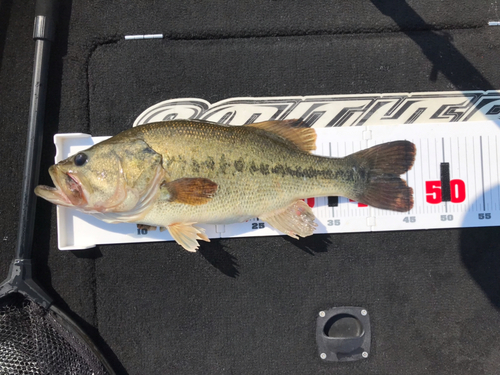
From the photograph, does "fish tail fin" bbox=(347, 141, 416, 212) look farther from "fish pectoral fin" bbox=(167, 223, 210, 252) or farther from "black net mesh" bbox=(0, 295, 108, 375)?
"black net mesh" bbox=(0, 295, 108, 375)

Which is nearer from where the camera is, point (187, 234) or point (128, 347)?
point (187, 234)

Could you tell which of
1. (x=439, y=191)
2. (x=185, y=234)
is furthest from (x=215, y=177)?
(x=439, y=191)

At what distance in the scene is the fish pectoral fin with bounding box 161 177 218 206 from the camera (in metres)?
1.78

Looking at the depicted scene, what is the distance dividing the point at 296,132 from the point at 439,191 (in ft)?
3.49

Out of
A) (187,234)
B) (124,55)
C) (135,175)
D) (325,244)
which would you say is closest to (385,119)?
(325,244)

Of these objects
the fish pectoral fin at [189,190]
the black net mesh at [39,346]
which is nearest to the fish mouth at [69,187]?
the fish pectoral fin at [189,190]

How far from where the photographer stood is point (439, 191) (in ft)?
7.20

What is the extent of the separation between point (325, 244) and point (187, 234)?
96 centimetres

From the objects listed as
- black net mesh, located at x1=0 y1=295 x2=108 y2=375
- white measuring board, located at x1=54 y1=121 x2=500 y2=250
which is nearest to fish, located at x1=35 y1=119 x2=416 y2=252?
white measuring board, located at x1=54 y1=121 x2=500 y2=250

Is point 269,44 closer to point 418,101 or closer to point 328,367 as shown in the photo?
point 418,101

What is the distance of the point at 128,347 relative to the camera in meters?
2.26

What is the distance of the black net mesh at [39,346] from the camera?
207cm

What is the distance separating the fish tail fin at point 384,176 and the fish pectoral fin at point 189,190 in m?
0.90

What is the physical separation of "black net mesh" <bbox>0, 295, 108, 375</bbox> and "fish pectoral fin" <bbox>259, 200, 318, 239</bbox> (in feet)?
4.77
